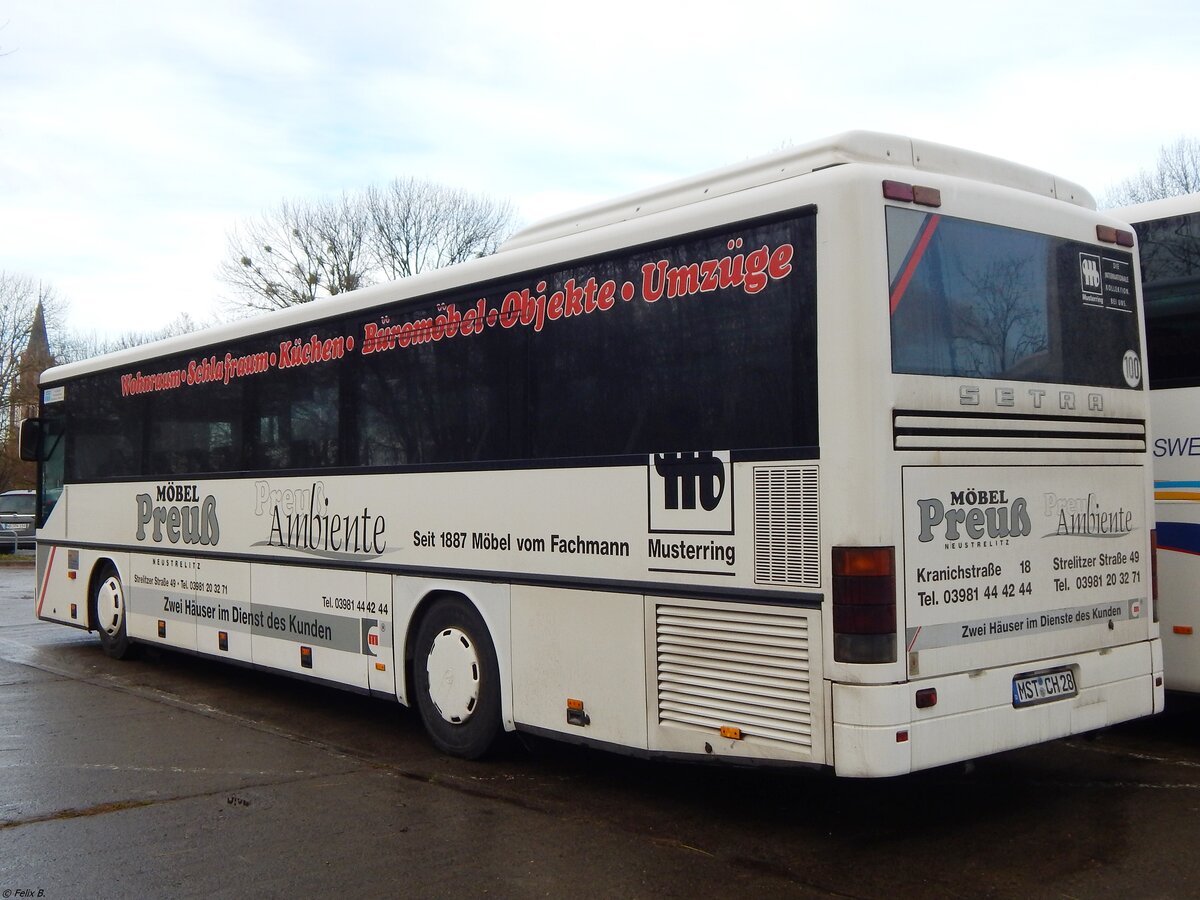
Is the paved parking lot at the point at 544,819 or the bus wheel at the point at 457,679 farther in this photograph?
the bus wheel at the point at 457,679

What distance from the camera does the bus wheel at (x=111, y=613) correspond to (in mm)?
12234

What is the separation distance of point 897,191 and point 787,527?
1.67m

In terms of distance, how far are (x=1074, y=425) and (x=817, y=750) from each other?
2.29 metres

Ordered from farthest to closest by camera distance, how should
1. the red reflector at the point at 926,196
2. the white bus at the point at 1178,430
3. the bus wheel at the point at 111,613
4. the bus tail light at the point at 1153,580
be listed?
the bus wheel at the point at 111,613
the white bus at the point at 1178,430
the bus tail light at the point at 1153,580
the red reflector at the point at 926,196

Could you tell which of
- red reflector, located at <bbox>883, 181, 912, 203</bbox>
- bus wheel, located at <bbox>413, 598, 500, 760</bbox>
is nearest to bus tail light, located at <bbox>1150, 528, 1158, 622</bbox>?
red reflector, located at <bbox>883, 181, 912, 203</bbox>

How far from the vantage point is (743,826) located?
20.2 feet

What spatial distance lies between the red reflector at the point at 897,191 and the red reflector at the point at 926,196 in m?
0.03

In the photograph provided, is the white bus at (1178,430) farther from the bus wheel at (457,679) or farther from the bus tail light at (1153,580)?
the bus wheel at (457,679)

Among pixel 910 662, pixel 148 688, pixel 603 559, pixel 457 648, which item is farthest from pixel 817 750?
pixel 148 688

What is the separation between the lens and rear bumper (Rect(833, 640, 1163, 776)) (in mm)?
5246

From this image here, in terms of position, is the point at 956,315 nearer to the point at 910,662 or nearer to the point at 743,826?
the point at 910,662

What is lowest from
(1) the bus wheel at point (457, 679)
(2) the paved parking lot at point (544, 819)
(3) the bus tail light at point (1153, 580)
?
(2) the paved parking lot at point (544, 819)

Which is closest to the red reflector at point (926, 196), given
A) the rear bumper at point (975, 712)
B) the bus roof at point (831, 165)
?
the bus roof at point (831, 165)

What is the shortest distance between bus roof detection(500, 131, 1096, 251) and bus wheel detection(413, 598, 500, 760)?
8.60 ft
